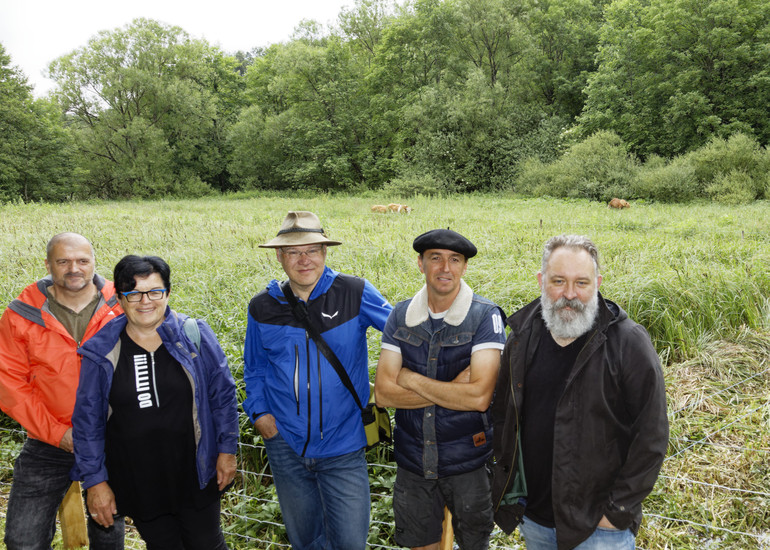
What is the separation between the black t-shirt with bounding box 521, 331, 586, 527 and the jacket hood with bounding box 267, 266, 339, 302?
1.16m

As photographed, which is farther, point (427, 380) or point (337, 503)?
point (337, 503)

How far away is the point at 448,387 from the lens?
2338mm

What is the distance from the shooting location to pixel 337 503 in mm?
2615

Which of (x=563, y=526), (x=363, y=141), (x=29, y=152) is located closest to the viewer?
(x=563, y=526)

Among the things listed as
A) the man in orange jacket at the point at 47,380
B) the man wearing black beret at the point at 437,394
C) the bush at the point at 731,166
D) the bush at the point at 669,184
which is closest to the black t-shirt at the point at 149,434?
the man in orange jacket at the point at 47,380

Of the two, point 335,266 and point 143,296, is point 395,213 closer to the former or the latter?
point 335,266

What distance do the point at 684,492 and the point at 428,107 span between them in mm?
29804

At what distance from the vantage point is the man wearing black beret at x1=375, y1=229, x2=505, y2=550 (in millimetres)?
2430

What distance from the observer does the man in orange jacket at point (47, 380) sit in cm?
275

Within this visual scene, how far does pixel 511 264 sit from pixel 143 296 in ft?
18.9

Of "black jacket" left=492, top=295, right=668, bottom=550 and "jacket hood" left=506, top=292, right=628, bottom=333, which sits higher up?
"jacket hood" left=506, top=292, right=628, bottom=333

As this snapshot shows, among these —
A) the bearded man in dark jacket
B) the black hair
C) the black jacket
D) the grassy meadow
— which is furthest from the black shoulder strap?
the grassy meadow

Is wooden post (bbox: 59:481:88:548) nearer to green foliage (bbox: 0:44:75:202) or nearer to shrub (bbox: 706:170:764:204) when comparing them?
shrub (bbox: 706:170:764:204)

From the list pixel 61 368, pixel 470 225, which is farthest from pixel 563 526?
pixel 470 225
